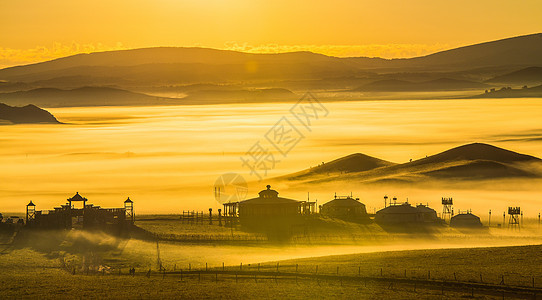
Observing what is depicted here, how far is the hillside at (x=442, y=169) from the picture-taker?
168 meters

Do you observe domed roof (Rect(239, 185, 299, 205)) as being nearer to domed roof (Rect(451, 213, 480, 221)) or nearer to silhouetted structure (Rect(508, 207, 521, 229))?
Result: domed roof (Rect(451, 213, 480, 221))

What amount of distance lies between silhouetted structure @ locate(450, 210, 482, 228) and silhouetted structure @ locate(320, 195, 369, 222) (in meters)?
10.8

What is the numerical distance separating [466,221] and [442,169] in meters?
47.5

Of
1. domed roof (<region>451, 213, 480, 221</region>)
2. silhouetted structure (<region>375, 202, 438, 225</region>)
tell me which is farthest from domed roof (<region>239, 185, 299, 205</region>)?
domed roof (<region>451, 213, 480, 221</region>)

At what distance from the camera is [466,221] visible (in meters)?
125

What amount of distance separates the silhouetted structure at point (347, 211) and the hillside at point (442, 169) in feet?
126

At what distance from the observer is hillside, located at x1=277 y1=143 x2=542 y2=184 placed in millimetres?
167525

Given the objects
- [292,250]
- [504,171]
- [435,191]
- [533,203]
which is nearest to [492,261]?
[292,250]

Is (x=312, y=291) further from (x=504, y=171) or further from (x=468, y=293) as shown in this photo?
(x=504, y=171)

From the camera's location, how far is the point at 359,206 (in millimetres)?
127250

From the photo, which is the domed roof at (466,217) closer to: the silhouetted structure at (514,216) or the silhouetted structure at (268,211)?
the silhouetted structure at (514,216)

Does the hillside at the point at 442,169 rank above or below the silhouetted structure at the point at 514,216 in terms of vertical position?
above

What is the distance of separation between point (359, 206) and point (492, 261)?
4062 cm

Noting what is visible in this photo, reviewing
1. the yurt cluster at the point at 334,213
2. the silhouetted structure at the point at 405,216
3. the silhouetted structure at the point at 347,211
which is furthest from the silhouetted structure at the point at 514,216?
the silhouetted structure at the point at 347,211
